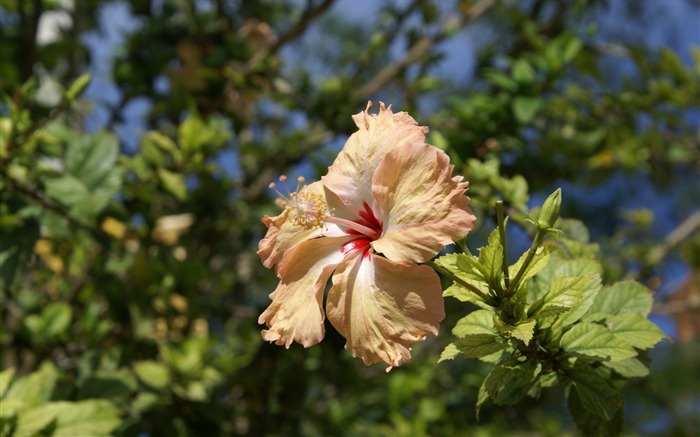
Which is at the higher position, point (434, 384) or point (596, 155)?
point (596, 155)

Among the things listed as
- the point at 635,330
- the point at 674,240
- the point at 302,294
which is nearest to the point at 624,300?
the point at 635,330

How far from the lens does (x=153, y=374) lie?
60.1 inches

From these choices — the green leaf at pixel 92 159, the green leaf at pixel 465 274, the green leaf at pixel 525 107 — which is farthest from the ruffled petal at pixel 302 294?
the green leaf at pixel 525 107

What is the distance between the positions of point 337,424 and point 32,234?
109cm

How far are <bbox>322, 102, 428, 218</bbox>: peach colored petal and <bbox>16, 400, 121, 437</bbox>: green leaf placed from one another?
56 cm

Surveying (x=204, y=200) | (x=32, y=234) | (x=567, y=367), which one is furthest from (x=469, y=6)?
(x=567, y=367)

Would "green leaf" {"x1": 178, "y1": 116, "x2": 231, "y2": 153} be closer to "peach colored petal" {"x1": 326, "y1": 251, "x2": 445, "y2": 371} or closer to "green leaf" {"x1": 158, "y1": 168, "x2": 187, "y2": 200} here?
"green leaf" {"x1": 158, "y1": 168, "x2": 187, "y2": 200}

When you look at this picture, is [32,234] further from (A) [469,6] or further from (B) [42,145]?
(A) [469,6]

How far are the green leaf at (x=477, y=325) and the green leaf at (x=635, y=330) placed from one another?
0.14m

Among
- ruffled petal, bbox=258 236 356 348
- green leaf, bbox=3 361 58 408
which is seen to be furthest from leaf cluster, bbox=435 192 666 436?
green leaf, bbox=3 361 58 408

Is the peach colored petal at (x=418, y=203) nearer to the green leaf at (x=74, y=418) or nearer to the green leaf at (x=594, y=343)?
the green leaf at (x=594, y=343)

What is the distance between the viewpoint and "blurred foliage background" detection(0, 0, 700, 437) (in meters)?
1.33

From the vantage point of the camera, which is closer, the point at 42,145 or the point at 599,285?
the point at 599,285

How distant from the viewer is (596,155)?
2.04 meters
